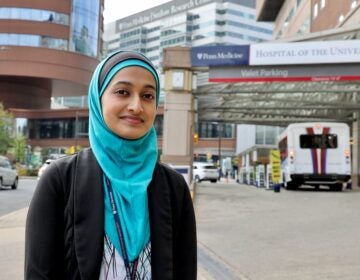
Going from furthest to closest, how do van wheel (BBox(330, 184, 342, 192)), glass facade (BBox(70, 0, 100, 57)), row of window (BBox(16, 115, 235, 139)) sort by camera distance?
row of window (BBox(16, 115, 235, 139)), glass facade (BBox(70, 0, 100, 57)), van wheel (BBox(330, 184, 342, 192))

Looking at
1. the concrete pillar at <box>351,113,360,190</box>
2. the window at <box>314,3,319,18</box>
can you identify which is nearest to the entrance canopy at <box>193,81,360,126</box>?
the concrete pillar at <box>351,113,360,190</box>

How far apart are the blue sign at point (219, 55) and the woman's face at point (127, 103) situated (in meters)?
17.4

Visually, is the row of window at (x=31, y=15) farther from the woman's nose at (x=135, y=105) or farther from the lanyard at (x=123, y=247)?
the lanyard at (x=123, y=247)

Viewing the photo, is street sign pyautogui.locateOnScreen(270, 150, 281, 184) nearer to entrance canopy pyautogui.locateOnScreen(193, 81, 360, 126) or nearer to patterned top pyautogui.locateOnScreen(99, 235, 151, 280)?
entrance canopy pyautogui.locateOnScreen(193, 81, 360, 126)

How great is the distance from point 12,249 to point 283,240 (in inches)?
174

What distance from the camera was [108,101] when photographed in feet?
6.82

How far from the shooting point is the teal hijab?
1966mm

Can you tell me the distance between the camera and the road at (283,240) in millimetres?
6777

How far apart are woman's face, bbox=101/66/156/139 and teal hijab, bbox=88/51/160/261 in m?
0.02

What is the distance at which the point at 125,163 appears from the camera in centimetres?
203

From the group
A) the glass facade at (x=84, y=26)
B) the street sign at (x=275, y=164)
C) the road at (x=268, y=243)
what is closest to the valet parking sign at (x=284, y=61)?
the road at (x=268, y=243)

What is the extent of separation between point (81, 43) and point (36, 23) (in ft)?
21.5

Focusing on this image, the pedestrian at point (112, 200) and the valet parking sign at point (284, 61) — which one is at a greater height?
the valet parking sign at point (284, 61)

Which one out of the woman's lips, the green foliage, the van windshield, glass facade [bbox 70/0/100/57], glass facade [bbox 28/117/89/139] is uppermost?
glass facade [bbox 70/0/100/57]
